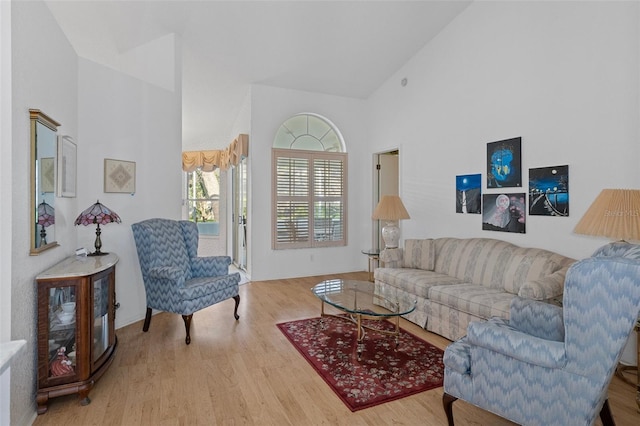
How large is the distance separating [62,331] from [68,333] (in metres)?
0.04

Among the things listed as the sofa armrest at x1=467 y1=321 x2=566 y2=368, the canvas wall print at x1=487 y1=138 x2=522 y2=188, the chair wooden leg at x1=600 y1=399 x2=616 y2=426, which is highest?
the canvas wall print at x1=487 y1=138 x2=522 y2=188

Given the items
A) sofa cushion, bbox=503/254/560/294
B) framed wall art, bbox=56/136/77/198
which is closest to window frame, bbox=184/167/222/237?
framed wall art, bbox=56/136/77/198

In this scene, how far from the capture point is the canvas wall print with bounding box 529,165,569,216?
10.4 feet

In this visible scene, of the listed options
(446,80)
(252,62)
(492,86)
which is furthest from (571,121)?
(252,62)

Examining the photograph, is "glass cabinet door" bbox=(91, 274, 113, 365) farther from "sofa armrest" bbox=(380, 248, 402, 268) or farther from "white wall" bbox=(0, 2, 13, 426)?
"sofa armrest" bbox=(380, 248, 402, 268)

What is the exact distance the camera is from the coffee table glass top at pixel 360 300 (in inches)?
111

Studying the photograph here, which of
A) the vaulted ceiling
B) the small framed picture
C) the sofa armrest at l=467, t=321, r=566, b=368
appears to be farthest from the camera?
the vaulted ceiling

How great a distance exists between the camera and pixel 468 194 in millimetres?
4160

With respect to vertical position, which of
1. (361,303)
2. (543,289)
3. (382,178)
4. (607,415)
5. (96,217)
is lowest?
(607,415)

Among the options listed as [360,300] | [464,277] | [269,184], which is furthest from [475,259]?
[269,184]

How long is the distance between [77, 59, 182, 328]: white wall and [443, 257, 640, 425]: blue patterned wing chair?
3309mm

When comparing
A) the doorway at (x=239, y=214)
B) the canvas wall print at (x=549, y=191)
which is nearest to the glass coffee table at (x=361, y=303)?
the canvas wall print at (x=549, y=191)

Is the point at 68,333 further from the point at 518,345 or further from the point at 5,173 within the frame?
the point at 518,345

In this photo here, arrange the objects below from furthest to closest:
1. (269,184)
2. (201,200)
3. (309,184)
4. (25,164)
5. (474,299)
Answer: (201,200) → (309,184) → (269,184) → (474,299) → (25,164)
